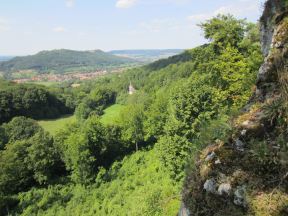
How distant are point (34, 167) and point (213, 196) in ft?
114

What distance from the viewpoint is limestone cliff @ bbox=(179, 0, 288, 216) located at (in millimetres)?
4414

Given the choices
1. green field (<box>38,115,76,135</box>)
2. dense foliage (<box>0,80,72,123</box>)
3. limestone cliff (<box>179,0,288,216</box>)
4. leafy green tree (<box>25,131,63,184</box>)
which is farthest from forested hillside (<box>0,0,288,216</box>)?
dense foliage (<box>0,80,72,123</box>)

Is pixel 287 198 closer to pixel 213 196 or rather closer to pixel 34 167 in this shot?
pixel 213 196

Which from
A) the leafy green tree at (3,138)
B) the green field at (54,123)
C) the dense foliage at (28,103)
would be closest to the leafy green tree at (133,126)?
the leafy green tree at (3,138)

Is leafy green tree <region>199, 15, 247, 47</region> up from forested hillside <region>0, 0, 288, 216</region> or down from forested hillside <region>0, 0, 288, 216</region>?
up

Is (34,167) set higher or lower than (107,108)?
higher

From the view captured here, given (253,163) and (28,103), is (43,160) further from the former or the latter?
(28,103)

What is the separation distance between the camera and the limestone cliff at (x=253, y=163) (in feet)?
14.5

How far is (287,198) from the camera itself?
4.14m

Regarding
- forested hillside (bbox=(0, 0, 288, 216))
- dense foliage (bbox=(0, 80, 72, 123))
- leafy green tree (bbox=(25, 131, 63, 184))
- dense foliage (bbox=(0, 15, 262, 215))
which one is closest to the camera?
forested hillside (bbox=(0, 0, 288, 216))

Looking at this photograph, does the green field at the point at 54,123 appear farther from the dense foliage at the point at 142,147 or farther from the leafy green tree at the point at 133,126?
the leafy green tree at the point at 133,126

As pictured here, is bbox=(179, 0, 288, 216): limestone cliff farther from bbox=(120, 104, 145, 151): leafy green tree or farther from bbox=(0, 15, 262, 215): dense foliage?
bbox=(120, 104, 145, 151): leafy green tree

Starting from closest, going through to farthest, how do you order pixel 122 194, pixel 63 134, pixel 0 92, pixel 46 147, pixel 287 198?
1. pixel 287 198
2. pixel 122 194
3. pixel 46 147
4. pixel 63 134
5. pixel 0 92

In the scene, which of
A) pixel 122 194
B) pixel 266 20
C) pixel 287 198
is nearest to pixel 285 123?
pixel 287 198
